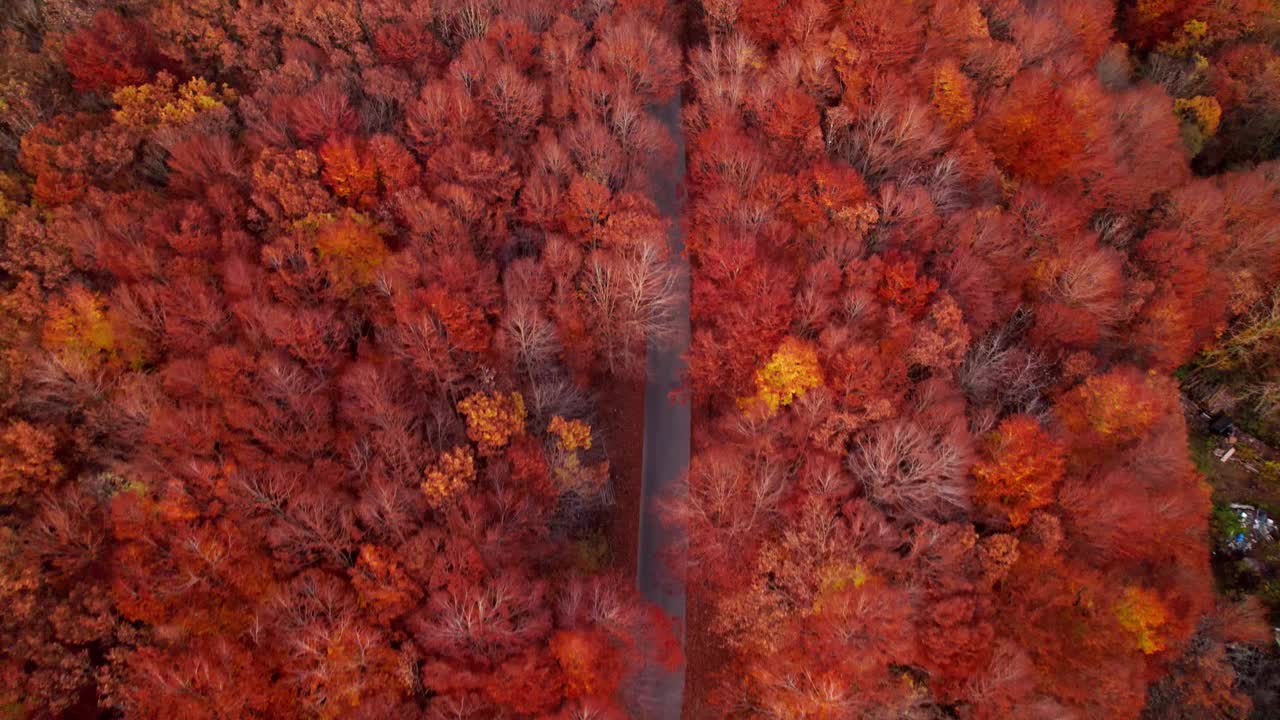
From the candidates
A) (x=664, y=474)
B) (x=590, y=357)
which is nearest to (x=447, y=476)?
(x=590, y=357)

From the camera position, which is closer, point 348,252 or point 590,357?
point 348,252

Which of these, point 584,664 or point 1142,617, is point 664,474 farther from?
point 1142,617

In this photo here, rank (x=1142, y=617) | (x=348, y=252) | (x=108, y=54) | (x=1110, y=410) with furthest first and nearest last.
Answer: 1. (x=108, y=54)
2. (x=348, y=252)
3. (x=1110, y=410)
4. (x=1142, y=617)

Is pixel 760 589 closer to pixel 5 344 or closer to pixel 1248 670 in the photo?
pixel 1248 670

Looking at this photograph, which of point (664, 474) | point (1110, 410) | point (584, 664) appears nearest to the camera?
point (584, 664)

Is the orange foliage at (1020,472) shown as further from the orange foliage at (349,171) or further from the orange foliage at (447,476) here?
the orange foliage at (349,171)

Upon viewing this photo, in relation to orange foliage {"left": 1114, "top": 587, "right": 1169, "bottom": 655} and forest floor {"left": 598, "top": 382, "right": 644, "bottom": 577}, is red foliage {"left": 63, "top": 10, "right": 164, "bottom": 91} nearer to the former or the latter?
forest floor {"left": 598, "top": 382, "right": 644, "bottom": 577}
